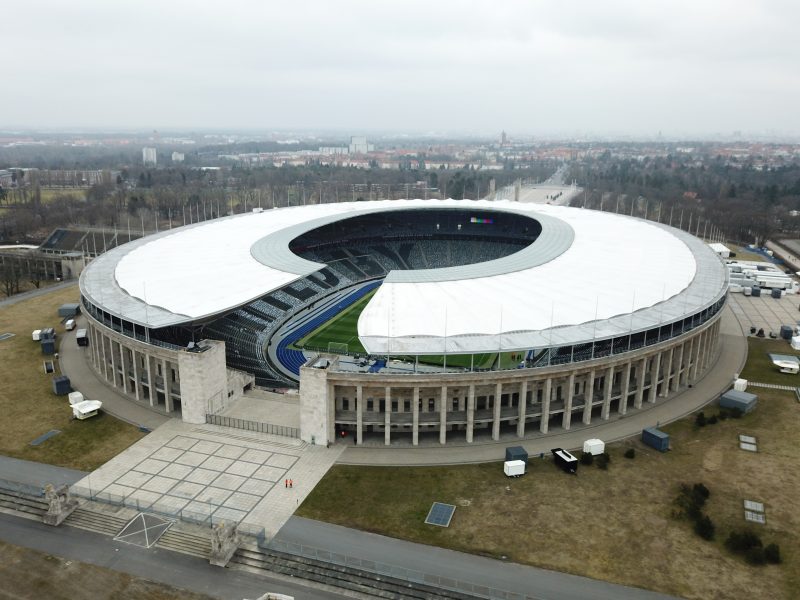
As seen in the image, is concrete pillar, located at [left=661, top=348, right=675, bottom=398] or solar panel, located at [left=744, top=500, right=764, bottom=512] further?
concrete pillar, located at [left=661, top=348, right=675, bottom=398]

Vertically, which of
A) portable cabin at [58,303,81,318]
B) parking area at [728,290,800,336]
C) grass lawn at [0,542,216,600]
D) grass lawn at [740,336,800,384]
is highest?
portable cabin at [58,303,81,318]

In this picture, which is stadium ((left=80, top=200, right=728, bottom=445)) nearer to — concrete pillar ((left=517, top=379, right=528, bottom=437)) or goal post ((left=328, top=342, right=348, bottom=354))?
concrete pillar ((left=517, top=379, right=528, bottom=437))

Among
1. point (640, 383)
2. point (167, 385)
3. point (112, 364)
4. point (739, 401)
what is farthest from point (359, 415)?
point (739, 401)

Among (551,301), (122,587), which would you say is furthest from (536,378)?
(122,587)

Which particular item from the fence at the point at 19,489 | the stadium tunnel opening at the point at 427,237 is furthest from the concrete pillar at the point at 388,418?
the stadium tunnel opening at the point at 427,237

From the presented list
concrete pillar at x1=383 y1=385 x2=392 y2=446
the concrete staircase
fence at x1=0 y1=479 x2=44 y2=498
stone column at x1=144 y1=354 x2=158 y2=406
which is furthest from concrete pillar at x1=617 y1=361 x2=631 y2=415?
fence at x1=0 y1=479 x2=44 y2=498

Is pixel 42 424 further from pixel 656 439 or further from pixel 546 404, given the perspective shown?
pixel 656 439

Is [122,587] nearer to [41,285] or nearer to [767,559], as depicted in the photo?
[767,559]
